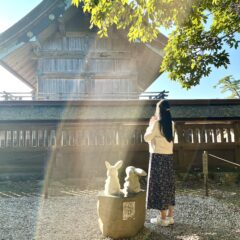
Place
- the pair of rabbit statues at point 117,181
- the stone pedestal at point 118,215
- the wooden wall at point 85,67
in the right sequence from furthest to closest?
1. the wooden wall at point 85,67
2. the pair of rabbit statues at point 117,181
3. the stone pedestal at point 118,215

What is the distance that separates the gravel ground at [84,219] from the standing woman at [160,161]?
1.25ft

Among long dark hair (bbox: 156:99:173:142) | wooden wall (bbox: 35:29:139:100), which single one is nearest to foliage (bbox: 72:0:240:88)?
long dark hair (bbox: 156:99:173:142)

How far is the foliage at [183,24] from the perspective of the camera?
169 inches

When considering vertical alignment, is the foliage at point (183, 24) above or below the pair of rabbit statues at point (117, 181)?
above

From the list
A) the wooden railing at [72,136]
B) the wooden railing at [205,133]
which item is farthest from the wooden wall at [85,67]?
the wooden railing at [205,133]

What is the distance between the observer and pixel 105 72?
479 inches

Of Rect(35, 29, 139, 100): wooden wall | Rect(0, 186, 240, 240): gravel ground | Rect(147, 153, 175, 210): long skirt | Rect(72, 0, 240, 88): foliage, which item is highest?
Rect(35, 29, 139, 100): wooden wall

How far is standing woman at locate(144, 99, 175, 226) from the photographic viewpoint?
3514 millimetres

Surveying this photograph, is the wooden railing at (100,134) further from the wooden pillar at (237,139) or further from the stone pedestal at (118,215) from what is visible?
the stone pedestal at (118,215)

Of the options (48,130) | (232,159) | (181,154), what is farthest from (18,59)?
(232,159)

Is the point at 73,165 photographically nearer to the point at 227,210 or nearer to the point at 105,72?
the point at 227,210

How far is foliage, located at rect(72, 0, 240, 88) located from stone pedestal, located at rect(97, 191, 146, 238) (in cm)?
284

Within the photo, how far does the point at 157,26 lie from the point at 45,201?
12.9ft

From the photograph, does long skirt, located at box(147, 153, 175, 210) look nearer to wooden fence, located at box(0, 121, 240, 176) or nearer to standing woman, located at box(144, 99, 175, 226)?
standing woman, located at box(144, 99, 175, 226)
